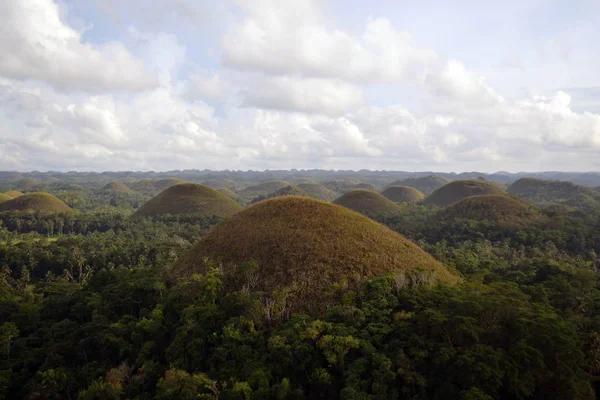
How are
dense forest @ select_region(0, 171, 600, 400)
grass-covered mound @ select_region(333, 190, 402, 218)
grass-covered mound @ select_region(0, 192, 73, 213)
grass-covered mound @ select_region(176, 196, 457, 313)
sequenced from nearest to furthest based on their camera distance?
1. dense forest @ select_region(0, 171, 600, 400)
2. grass-covered mound @ select_region(176, 196, 457, 313)
3. grass-covered mound @ select_region(0, 192, 73, 213)
4. grass-covered mound @ select_region(333, 190, 402, 218)

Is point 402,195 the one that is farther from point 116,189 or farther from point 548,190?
point 116,189

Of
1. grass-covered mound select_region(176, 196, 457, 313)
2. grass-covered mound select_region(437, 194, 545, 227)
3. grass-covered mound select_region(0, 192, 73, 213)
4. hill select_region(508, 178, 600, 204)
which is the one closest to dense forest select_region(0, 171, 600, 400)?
grass-covered mound select_region(176, 196, 457, 313)

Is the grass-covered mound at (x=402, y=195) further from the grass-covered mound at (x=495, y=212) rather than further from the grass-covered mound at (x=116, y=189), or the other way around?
the grass-covered mound at (x=116, y=189)

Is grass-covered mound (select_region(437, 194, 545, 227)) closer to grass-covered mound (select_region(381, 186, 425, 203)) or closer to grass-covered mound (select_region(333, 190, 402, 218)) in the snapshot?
grass-covered mound (select_region(333, 190, 402, 218))

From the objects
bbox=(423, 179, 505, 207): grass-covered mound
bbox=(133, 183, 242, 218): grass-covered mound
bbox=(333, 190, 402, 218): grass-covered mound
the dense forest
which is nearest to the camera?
the dense forest

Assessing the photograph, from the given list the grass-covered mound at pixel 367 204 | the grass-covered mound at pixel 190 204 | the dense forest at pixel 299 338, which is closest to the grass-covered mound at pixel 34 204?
the grass-covered mound at pixel 190 204

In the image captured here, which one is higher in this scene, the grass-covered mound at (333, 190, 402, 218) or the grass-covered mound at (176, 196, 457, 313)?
the grass-covered mound at (176, 196, 457, 313)
